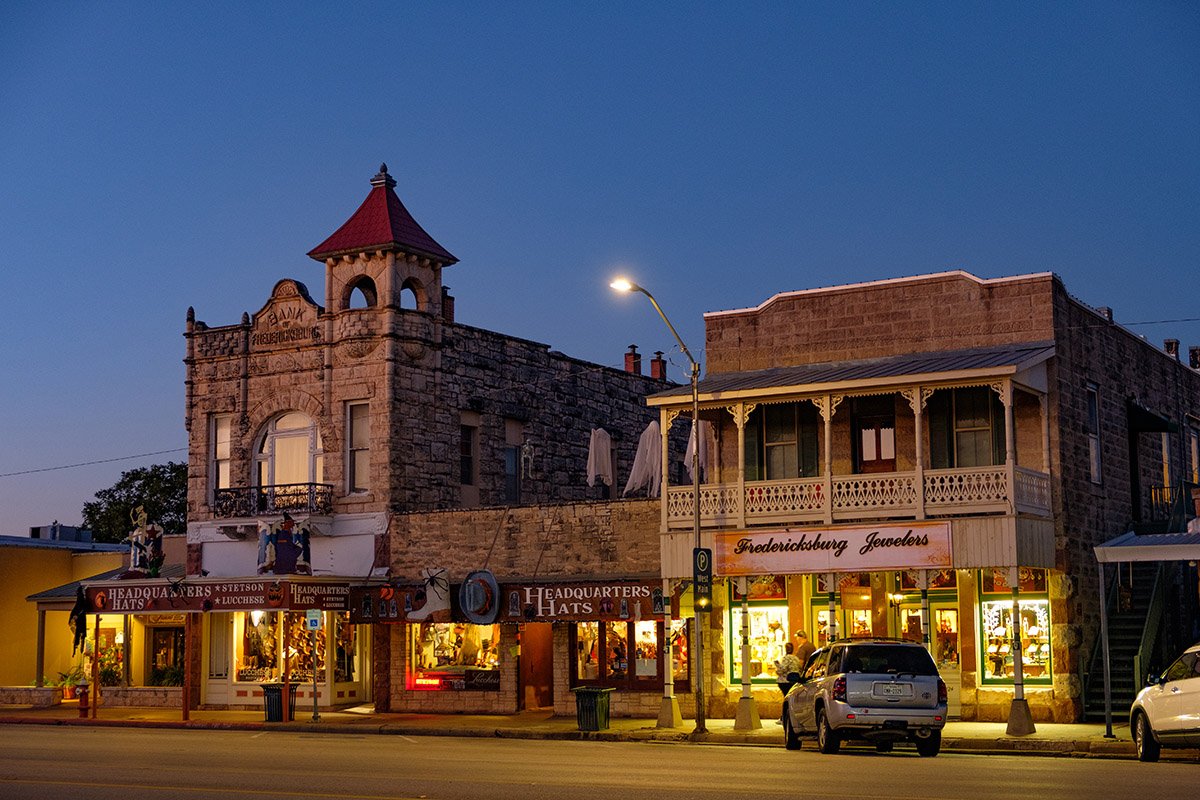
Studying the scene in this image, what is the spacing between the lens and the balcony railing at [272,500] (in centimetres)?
3809

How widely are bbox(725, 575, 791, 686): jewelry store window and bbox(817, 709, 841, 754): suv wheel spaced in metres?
8.71

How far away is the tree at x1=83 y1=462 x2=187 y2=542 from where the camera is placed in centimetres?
6881

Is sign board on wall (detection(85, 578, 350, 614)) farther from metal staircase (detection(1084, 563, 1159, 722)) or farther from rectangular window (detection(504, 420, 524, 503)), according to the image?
metal staircase (detection(1084, 563, 1159, 722))

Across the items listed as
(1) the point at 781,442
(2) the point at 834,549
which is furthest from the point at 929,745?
(1) the point at 781,442

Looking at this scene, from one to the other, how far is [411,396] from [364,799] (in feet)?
73.9

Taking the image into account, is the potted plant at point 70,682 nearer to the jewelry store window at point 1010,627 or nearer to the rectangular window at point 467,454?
the rectangular window at point 467,454

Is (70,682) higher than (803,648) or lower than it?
lower

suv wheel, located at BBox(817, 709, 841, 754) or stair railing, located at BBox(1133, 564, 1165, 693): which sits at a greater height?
stair railing, located at BBox(1133, 564, 1165, 693)

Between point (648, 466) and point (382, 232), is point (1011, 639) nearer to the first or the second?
point (648, 466)

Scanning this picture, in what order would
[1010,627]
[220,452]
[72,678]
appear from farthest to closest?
1. [72,678]
2. [220,452]
3. [1010,627]

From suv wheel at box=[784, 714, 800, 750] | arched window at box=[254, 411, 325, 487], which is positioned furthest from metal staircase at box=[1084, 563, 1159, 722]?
arched window at box=[254, 411, 325, 487]

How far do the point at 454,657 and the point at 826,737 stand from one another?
1488cm

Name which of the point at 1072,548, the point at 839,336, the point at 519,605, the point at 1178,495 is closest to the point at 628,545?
the point at 519,605

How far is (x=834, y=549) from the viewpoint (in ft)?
97.0
